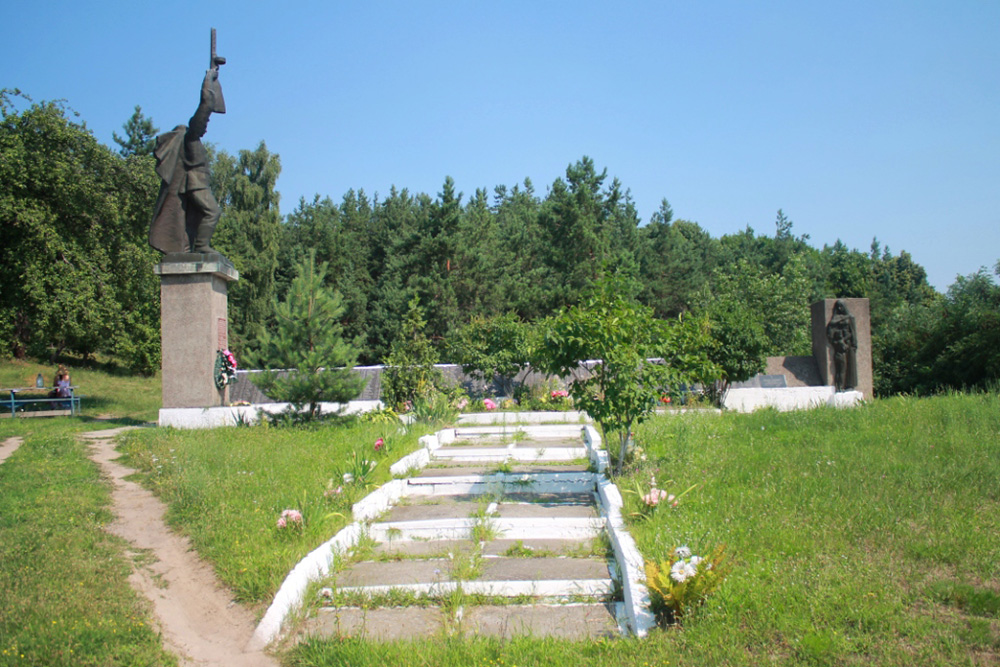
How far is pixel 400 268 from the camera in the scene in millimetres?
36344

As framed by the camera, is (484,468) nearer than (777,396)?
Yes

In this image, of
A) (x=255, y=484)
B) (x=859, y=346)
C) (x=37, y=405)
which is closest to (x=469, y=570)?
(x=255, y=484)

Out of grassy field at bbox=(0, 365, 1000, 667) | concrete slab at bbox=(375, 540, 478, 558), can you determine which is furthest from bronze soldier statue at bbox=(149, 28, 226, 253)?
concrete slab at bbox=(375, 540, 478, 558)

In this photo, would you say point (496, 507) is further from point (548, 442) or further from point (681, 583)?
point (548, 442)

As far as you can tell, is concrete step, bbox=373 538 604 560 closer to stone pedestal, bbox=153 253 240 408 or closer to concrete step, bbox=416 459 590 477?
concrete step, bbox=416 459 590 477

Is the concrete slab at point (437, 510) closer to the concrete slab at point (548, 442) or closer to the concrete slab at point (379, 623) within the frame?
the concrete slab at point (379, 623)

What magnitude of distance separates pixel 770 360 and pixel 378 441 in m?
12.1

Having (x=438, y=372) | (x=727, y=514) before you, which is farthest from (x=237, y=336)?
(x=727, y=514)

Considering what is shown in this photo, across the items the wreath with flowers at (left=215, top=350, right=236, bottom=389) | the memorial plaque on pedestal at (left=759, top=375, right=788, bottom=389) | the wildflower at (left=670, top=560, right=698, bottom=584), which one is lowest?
the wildflower at (left=670, top=560, right=698, bottom=584)

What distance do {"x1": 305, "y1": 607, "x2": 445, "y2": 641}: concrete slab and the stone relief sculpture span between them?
14.4 meters

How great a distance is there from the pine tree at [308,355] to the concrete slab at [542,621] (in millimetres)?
7268

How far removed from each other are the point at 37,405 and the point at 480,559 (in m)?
18.0

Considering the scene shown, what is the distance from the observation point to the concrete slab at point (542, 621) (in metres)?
4.43

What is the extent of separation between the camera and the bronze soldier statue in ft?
43.6
